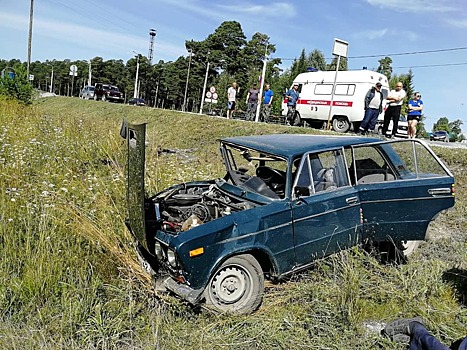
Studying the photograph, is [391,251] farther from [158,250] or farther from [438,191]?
[158,250]

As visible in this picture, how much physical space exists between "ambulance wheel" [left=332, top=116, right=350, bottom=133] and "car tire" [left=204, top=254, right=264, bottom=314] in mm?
13123

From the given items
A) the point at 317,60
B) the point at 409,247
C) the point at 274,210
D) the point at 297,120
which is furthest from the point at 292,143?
the point at 317,60

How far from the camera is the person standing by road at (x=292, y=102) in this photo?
57.9 ft

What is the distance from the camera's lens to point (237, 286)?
389 cm

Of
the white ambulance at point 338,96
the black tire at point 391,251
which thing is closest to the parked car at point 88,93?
the white ambulance at point 338,96

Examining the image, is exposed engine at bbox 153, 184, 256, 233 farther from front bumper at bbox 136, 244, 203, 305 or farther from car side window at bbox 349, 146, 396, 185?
car side window at bbox 349, 146, 396, 185

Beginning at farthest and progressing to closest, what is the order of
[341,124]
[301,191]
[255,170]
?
[341,124], [255,170], [301,191]

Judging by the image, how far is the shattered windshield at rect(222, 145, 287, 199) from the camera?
4560 mm

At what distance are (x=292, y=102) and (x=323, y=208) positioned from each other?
13.9m

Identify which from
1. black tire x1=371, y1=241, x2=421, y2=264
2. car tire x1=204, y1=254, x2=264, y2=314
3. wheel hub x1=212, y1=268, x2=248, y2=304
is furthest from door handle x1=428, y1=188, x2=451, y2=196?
wheel hub x1=212, y1=268, x2=248, y2=304

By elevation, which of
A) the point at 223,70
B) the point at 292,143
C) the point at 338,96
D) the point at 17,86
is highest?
the point at 223,70

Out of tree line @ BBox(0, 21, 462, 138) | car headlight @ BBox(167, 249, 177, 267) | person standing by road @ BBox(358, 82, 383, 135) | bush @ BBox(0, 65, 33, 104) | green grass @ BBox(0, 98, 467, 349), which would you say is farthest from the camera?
tree line @ BBox(0, 21, 462, 138)

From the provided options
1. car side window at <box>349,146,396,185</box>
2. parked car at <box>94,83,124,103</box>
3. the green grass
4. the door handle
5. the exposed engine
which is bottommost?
the green grass

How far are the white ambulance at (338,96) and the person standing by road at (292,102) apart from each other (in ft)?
0.68
